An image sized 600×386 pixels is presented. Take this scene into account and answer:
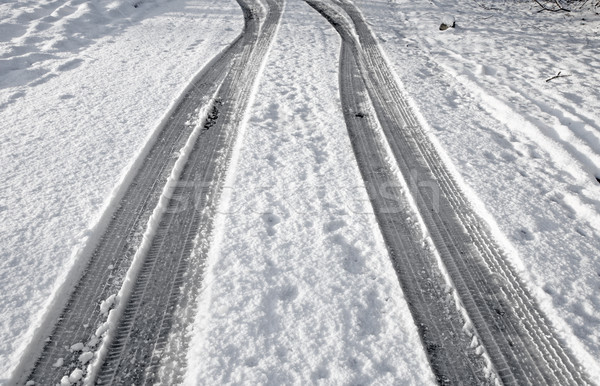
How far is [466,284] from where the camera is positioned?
2.64 metres

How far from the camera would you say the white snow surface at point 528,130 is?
2.71 m

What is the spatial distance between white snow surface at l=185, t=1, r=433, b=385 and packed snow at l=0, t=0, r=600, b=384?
12 mm

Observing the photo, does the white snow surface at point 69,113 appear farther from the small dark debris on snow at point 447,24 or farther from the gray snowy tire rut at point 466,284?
the small dark debris on snow at point 447,24

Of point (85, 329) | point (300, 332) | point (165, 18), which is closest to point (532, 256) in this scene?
point (300, 332)

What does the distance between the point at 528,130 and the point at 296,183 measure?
10.2 ft

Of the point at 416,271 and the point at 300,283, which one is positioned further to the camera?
the point at 416,271

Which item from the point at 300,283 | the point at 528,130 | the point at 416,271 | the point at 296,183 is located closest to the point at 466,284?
the point at 416,271

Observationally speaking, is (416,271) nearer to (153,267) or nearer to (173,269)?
(173,269)

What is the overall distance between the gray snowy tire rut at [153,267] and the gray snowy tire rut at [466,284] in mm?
1522

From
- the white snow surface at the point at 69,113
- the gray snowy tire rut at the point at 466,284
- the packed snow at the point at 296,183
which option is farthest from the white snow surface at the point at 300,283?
the white snow surface at the point at 69,113

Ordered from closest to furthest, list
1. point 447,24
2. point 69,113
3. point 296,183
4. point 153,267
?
point 153,267
point 296,183
point 69,113
point 447,24

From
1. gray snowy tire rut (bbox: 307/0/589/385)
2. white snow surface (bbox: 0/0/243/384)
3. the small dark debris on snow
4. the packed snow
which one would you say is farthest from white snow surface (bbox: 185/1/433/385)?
the small dark debris on snow

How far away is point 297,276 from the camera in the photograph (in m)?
2.61

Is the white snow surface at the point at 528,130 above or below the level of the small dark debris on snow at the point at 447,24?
below
